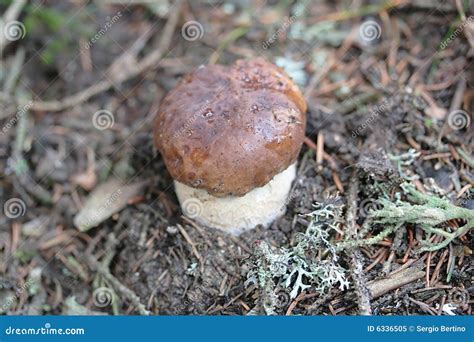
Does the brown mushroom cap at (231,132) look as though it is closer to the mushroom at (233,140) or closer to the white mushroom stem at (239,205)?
the mushroom at (233,140)

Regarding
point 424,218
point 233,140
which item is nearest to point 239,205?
point 233,140

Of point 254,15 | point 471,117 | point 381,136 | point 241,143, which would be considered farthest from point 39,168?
point 471,117

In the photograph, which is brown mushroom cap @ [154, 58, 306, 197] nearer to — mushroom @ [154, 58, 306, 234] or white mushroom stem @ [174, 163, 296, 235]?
mushroom @ [154, 58, 306, 234]

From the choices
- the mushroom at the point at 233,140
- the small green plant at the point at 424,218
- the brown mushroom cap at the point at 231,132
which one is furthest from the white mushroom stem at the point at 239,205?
the small green plant at the point at 424,218

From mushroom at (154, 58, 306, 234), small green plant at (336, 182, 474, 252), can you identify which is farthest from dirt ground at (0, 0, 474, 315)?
mushroom at (154, 58, 306, 234)

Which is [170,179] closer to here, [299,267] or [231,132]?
[231,132]

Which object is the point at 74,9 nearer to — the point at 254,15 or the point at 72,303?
the point at 254,15
